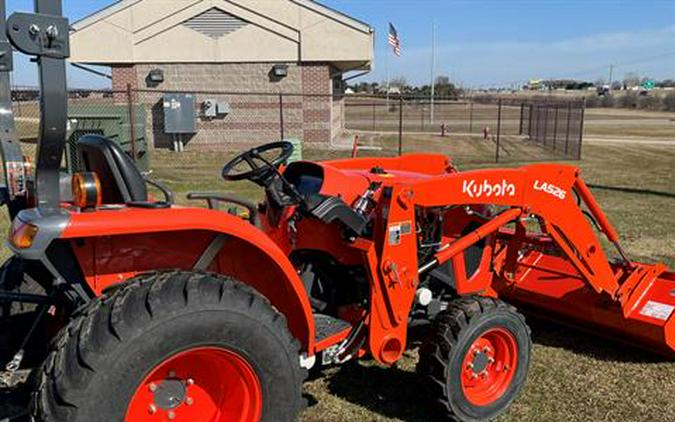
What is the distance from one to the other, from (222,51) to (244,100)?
171 cm

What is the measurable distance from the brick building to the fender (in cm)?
1837

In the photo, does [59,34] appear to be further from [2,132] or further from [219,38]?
[219,38]

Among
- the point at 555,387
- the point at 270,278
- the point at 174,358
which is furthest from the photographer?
the point at 555,387

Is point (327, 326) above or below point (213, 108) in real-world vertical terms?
below

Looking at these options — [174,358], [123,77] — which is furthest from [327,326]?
[123,77]

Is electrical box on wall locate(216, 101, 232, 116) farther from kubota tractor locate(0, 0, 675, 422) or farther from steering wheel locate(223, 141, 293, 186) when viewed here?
steering wheel locate(223, 141, 293, 186)

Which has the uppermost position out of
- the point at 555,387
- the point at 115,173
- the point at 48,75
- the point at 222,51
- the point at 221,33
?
the point at 221,33

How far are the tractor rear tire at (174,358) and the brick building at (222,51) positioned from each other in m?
18.8

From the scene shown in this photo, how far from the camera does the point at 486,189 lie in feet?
12.0

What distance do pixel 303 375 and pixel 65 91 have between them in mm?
1459

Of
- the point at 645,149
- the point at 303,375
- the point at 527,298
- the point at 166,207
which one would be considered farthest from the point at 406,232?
the point at 645,149

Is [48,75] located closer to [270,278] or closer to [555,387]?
[270,278]

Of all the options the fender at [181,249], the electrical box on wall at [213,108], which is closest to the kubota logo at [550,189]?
the fender at [181,249]

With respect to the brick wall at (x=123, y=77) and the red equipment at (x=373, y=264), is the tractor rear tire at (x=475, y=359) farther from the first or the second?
the brick wall at (x=123, y=77)
